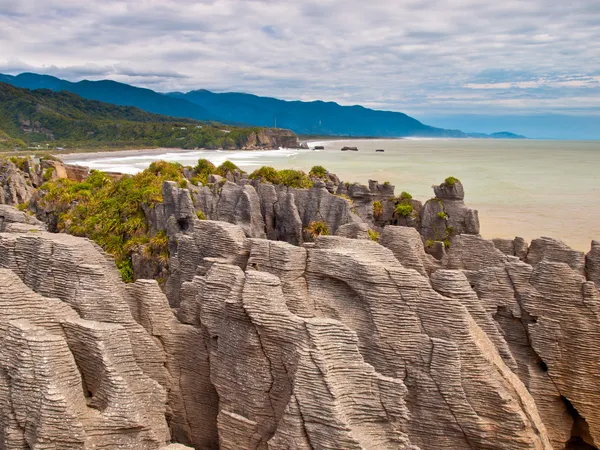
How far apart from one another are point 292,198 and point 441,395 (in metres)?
17.2

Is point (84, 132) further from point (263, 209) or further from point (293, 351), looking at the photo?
point (293, 351)

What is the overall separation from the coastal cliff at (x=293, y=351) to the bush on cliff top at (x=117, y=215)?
43.8 feet

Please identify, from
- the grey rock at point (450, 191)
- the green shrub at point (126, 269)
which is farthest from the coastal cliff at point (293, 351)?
the grey rock at point (450, 191)

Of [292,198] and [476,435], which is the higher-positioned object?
[292,198]

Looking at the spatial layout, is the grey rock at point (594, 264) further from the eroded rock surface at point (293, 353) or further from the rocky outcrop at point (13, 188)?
the rocky outcrop at point (13, 188)

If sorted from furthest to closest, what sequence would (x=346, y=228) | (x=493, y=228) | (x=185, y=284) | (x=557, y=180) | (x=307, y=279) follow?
1. (x=557, y=180)
2. (x=493, y=228)
3. (x=346, y=228)
4. (x=185, y=284)
5. (x=307, y=279)

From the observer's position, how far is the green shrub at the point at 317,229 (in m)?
24.8

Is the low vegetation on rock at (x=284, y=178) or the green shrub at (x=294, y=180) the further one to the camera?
the low vegetation on rock at (x=284, y=178)

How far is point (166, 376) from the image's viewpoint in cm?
1091

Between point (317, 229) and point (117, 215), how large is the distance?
11.5m

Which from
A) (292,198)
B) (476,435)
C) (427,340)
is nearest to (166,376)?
(427,340)

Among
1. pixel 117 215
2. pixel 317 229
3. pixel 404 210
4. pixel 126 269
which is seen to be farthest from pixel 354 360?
pixel 117 215

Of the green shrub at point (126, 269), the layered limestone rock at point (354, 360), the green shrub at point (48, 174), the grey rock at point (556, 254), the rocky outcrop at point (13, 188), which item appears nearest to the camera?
the layered limestone rock at point (354, 360)

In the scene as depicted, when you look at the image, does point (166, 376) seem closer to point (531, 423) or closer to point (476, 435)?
point (476, 435)
